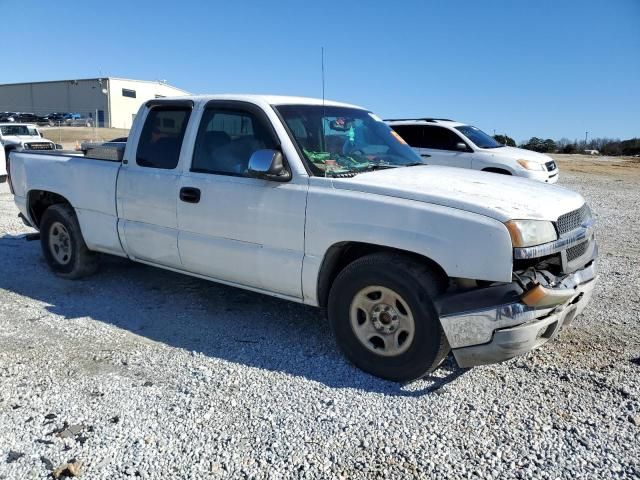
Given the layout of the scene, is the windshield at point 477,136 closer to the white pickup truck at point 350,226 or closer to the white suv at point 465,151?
the white suv at point 465,151

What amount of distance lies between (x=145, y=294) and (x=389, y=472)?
11.5ft

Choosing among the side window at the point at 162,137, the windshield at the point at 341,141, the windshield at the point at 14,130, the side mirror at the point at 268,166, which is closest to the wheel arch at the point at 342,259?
the windshield at the point at 341,141

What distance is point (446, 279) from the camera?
359 cm

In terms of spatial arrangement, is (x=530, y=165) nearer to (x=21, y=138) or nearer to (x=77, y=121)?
(x=21, y=138)

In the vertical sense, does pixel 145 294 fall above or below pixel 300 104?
below

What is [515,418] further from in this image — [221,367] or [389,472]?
[221,367]

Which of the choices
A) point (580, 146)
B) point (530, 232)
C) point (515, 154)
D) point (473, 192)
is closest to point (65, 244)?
point (473, 192)

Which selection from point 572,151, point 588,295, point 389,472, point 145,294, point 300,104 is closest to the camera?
point 389,472

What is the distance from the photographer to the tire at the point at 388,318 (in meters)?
3.47

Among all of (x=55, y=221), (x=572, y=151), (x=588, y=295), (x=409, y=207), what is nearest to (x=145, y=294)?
(x=55, y=221)

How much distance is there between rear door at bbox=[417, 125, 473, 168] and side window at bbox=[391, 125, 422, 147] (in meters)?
0.05

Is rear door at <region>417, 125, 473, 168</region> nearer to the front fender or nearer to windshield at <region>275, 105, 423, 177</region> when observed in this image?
windshield at <region>275, 105, 423, 177</region>

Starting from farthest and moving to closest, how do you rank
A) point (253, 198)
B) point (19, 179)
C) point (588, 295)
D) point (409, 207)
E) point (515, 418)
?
point (19, 179)
point (253, 198)
point (588, 295)
point (409, 207)
point (515, 418)

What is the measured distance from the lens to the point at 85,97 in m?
74.3
